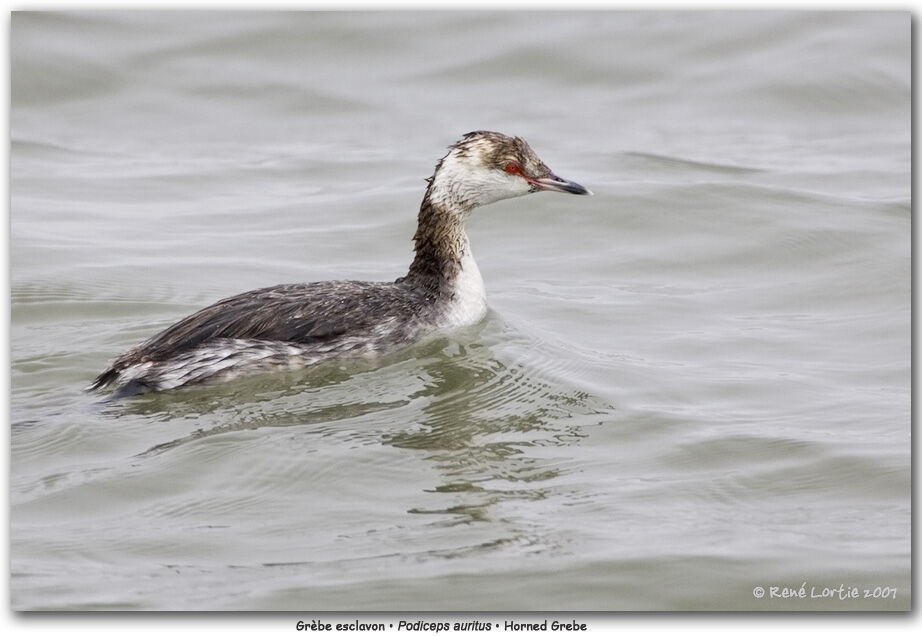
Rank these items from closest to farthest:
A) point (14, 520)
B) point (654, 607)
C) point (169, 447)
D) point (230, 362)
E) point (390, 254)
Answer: point (654, 607)
point (14, 520)
point (169, 447)
point (230, 362)
point (390, 254)

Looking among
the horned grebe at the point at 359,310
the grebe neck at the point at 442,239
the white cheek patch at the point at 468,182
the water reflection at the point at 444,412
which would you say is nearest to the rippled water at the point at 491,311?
the water reflection at the point at 444,412

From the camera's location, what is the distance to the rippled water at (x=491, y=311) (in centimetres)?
596

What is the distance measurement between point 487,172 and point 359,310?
4.17 feet

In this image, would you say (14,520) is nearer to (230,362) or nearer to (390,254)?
(230,362)

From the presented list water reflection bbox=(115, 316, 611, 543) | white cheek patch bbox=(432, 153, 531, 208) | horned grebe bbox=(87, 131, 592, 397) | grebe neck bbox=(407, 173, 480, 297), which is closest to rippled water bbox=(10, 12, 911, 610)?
water reflection bbox=(115, 316, 611, 543)

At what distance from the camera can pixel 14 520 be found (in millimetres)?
6246

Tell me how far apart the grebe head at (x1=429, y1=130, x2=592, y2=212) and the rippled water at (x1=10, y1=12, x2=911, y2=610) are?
858 millimetres

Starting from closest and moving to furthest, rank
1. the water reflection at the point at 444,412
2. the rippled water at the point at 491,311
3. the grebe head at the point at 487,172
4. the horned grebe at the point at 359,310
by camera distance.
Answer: the rippled water at the point at 491,311 < the water reflection at the point at 444,412 < the horned grebe at the point at 359,310 < the grebe head at the point at 487,172

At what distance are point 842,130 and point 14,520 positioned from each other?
32.4 feet

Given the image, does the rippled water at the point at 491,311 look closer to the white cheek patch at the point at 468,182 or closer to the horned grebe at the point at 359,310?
the horned grebe at the point at 359,310

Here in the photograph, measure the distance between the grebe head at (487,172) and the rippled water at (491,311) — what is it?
858 mm

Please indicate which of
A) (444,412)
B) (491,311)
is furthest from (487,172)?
(444,412)

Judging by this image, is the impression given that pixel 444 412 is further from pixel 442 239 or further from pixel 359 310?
pixel 442 239

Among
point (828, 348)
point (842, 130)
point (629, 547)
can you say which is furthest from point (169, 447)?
point (842, 130)
